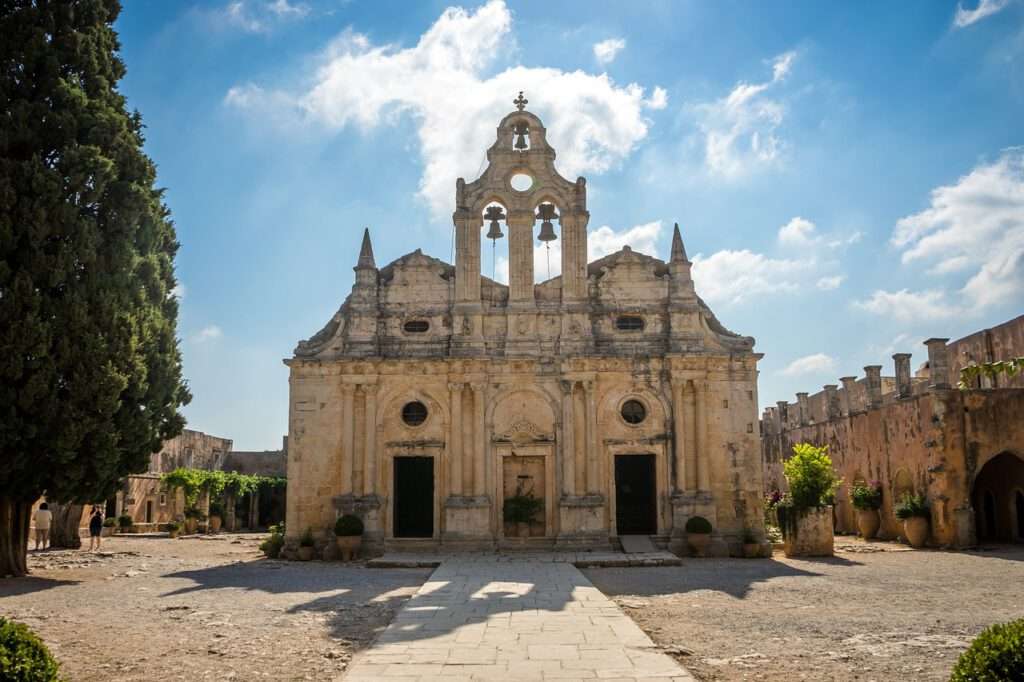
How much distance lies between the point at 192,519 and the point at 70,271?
962 inches

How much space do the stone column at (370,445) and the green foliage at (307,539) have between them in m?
1.91

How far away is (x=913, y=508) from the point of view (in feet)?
83.8

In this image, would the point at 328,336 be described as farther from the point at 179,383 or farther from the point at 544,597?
the point at 544,597

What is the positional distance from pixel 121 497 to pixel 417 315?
23.3 m

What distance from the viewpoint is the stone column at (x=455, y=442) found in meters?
24.0

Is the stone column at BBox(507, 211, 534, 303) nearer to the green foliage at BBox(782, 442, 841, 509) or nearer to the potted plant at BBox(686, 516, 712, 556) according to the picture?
the potted plant at BBox(686, 516, 712, 556)

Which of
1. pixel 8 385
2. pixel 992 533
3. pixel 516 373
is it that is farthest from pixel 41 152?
pixel 992 533

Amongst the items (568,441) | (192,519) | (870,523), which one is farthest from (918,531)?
(192,519)

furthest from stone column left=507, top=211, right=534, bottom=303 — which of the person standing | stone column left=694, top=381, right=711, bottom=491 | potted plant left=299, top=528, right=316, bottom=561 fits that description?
the person standing

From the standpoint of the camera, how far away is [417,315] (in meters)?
25.3

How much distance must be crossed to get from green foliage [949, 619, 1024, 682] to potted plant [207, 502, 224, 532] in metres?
39.6

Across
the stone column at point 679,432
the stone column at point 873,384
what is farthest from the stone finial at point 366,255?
the stone column at point 873,384

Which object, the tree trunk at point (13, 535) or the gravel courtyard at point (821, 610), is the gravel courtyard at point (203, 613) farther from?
the gravel courtyard at point (821, 610)

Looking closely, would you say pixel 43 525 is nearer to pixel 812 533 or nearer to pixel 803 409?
pixel 812 533
